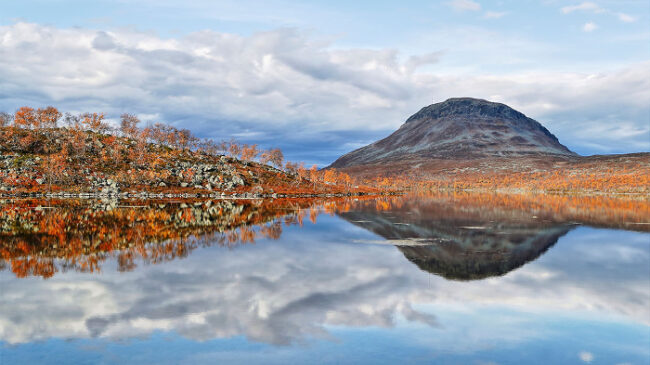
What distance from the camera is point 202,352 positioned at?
1125 cm

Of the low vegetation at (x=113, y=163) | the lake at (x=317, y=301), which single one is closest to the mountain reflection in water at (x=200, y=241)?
the lake at (x=317, y=301)

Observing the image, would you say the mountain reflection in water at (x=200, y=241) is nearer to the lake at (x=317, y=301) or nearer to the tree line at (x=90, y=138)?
the lake at (x=317, y=301)

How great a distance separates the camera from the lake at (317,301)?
11523mm

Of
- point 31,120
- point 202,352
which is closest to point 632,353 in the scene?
point 202,352

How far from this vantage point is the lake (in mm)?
11523

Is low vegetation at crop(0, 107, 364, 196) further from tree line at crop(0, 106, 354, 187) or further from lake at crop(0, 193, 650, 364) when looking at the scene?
lake at crop(0, 193, 650, 364)

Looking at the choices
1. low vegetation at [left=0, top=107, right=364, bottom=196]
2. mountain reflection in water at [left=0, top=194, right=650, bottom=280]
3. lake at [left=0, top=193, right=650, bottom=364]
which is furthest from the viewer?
low vegetation at [left=0, top=107, right=364, bottom=196]

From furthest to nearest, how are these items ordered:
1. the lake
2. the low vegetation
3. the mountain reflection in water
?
the low vegetation
the mountain reflection in water
the lake

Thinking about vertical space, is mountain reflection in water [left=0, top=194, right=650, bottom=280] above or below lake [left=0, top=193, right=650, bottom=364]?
above

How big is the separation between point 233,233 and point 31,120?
170 meters

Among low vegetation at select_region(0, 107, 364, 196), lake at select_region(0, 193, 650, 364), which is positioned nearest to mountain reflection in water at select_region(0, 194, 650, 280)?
lake at select_region(0, 193, 650, 364)

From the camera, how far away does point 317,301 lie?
16375 mm

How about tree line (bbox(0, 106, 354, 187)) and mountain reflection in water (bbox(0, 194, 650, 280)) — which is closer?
mountain reflection in water (bbox(0, 194, 650, 280))

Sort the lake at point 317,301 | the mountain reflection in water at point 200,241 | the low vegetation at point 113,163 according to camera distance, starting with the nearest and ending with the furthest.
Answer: the lake at point 317,301, the mountain reflection in water at point 200,241, the low vegetation at point 113,163
